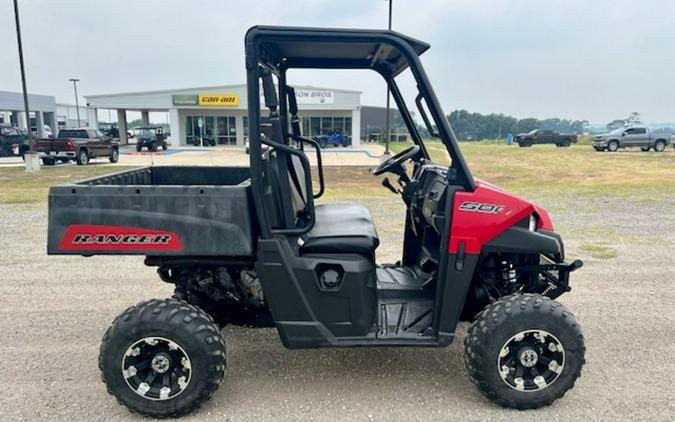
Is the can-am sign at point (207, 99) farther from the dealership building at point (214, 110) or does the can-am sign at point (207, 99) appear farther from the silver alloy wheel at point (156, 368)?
the silver alloy wheel at point (156, 368)

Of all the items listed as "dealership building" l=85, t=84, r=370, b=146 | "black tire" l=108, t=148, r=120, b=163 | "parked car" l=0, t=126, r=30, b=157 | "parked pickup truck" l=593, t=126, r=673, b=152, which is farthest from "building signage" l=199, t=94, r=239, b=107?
"parked pickup truck" l=593, t=126, r=673, b=152

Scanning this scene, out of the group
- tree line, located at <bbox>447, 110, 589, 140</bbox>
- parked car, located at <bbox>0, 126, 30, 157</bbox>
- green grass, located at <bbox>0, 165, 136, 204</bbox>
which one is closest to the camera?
green grass, located at <bbox>0, 165, 136, 204</bbox>

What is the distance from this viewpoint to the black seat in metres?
3.00

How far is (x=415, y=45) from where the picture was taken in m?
2.81

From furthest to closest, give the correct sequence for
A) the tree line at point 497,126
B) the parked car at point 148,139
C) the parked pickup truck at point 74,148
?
the tree line at point 497,126 < the parked car at point 148,139 < the parked pickup truck at point 74,148

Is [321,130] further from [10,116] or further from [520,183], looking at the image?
[10,116]

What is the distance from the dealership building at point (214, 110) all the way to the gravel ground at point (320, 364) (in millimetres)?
32972

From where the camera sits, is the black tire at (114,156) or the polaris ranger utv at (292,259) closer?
the polaris ranger utv at (292,259)

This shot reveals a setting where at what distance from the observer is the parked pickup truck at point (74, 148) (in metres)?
19.7

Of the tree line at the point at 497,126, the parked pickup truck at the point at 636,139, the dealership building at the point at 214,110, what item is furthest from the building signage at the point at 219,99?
the tree line at the point at 497,126

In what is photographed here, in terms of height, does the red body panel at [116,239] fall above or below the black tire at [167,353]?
above

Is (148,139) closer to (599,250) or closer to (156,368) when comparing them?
(599,250)

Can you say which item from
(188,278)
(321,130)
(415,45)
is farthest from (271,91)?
(321,130)

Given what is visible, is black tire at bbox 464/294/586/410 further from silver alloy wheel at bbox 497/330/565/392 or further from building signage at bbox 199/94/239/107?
building signage at bbox 199/94/239/107
